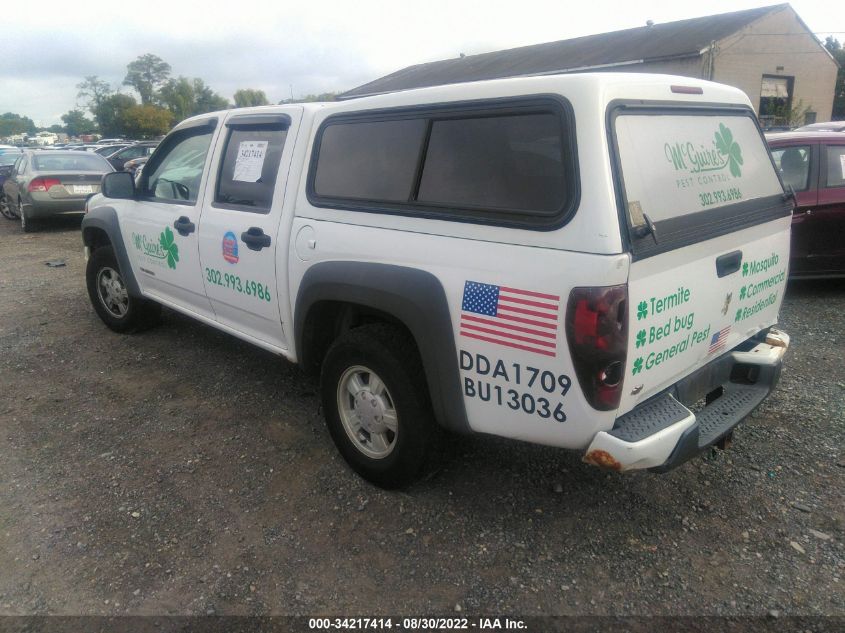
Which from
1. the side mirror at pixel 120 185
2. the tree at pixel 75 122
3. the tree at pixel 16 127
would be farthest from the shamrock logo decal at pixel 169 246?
the tree at pixel 16 127

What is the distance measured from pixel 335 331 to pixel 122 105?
Answer: 2962 inches

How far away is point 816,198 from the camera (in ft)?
19.3

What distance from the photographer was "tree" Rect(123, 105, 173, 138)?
62.8m

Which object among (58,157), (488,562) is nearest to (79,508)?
(488,562)

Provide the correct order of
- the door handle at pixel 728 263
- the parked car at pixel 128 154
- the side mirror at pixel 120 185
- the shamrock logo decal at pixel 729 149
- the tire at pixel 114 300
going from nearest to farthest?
the door handle at pixel 728 263
the shamrock logo decal at pixel 729 149
the side mirror at pixel 120 185
the tire at pixel 114 300
the parked car at pixel 128 154

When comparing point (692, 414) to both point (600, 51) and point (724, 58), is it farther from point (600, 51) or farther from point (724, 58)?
point (600, 51)

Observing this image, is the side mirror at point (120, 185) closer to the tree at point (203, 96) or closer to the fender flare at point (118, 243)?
the fender flare at point (118, 243)

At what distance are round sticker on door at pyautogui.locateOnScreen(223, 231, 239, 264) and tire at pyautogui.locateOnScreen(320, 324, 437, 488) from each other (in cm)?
101

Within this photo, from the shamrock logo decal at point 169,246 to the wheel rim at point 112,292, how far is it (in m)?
1.06

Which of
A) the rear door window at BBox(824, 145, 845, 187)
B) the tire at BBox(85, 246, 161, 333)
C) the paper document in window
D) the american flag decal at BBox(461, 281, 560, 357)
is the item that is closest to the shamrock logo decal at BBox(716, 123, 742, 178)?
the american flag decal at BBox(461, 281, 560, 357)

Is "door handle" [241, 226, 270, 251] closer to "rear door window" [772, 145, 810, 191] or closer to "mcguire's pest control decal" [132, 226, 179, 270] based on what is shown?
"mcguire's pest control decal" [132, 226, 179, 270]

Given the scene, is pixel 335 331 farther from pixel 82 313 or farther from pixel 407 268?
pixel 82 313

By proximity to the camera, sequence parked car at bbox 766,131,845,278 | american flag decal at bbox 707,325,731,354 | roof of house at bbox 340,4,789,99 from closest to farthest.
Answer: american flag decal at bbox 707,325,731,354 → parked car at bbox 766,131,845,278 → roof of house at bbox 340,4,789,99

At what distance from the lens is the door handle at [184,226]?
13.4 feet
